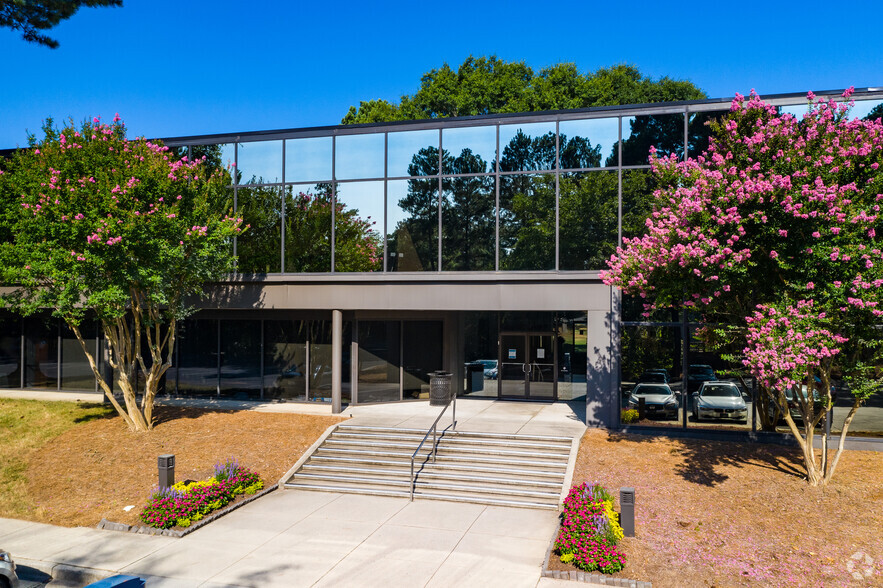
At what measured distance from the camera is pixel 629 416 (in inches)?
689

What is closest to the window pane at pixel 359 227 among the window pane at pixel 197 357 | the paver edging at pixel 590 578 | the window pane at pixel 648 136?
the window pane at pixel 197 357

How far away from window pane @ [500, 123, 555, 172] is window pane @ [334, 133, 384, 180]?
3770mm

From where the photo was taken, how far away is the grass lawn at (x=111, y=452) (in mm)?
13000

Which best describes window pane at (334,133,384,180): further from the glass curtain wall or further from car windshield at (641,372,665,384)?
car windshield at (641,372,665,384)

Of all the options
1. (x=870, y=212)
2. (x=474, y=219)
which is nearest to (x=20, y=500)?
(x=474, y=219)

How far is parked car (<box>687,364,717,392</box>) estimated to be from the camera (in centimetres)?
1678

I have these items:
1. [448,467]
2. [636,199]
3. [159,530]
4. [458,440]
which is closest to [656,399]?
[636,199]

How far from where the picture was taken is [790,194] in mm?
11797

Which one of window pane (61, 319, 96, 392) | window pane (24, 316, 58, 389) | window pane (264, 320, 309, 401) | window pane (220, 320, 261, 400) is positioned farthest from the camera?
window pane (24, 316, 58, 389)

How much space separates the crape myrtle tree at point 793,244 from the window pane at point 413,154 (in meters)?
7.74

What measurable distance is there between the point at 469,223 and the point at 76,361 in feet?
52.5

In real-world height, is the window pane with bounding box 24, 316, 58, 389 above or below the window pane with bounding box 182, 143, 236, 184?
below

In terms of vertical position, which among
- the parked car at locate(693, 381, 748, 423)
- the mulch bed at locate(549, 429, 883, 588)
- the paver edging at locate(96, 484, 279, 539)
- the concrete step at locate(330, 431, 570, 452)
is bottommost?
the paver edging at locate(96, 484, 279, 539)

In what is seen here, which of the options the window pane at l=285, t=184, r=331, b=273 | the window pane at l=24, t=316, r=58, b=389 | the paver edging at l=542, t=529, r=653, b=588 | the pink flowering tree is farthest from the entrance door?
the window pane at l=24, t=316, r=58, b=389
